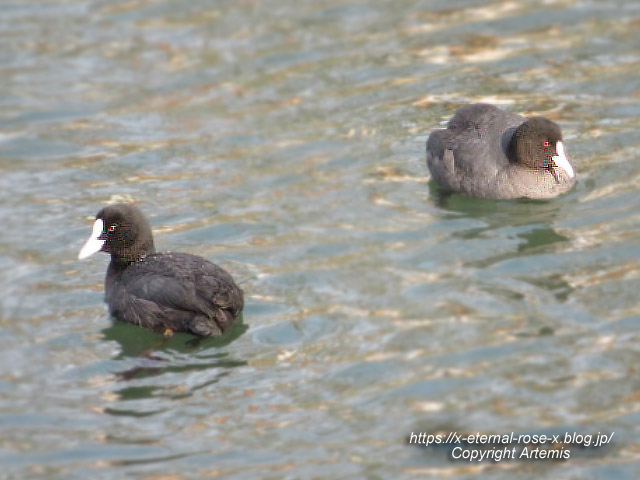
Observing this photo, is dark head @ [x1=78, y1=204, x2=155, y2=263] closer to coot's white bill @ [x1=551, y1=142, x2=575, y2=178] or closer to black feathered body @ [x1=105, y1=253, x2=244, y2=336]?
black feathered body @ [x1=105, y1=253, x2=244, y2=336]

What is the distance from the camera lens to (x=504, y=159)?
942 cm

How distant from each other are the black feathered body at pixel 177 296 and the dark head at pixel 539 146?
2741 millimetres

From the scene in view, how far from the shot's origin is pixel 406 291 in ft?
26.3

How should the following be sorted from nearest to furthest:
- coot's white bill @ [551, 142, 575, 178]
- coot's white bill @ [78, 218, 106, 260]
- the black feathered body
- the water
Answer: the water, the black feathered body, coot's white bill @ [78, 218, 106, 260], coot's white bill @ [551, 142, 575, 178]

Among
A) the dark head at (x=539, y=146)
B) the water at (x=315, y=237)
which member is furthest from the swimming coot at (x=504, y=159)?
the water at (x=315, y=237)

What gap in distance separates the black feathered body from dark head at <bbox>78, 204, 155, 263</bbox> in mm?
188

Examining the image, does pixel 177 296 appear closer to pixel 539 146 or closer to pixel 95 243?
pixel 95 243

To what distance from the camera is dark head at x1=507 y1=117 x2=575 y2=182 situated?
364 inches

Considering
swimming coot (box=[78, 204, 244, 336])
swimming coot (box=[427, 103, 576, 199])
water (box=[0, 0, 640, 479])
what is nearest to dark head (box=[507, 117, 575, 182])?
swimming coot (box=[427, 103, 576, 199])

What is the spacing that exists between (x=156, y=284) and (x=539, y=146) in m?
3.24

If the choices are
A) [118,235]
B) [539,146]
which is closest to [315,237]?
[118,235]

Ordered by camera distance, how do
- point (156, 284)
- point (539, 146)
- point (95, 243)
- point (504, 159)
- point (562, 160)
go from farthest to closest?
point (504, 159)
point (539, 146)
point (562, 160)
point (95, 243)
point (156, 284)

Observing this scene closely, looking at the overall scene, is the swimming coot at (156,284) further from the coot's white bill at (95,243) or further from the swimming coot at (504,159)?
the swimming coot at (504,159)

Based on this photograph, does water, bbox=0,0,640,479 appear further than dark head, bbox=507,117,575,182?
No
